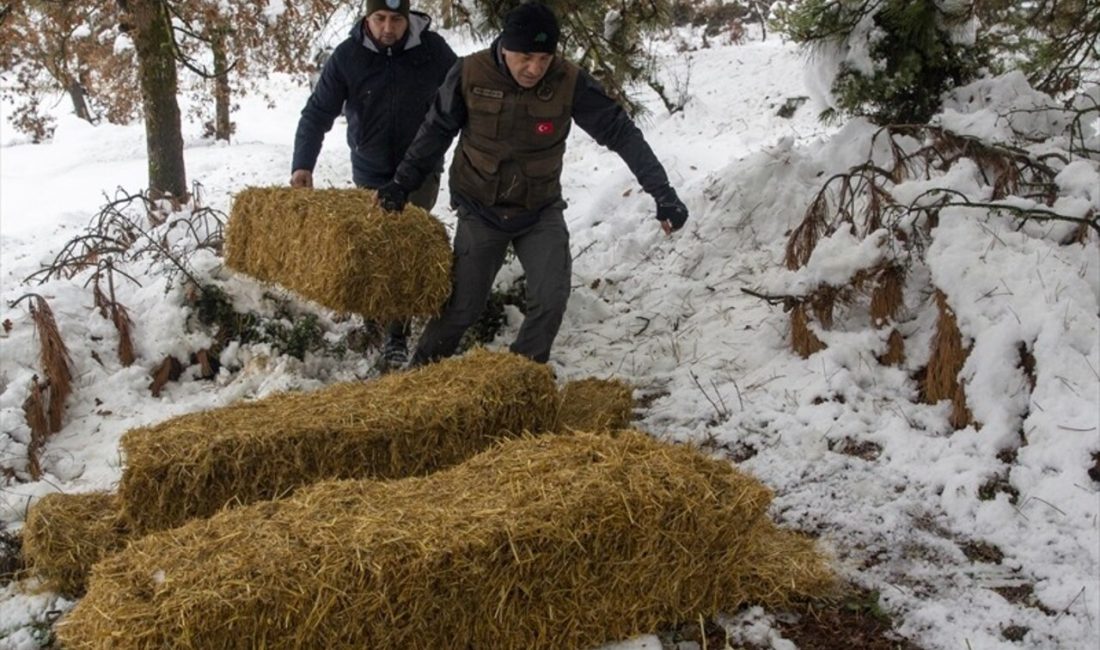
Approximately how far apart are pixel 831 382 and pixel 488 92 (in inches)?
90.8

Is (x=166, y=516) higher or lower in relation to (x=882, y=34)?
lower

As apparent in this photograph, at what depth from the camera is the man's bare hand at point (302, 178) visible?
17.8 ft

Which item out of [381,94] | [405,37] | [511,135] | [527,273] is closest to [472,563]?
[527,273]

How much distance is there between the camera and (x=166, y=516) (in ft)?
11.8

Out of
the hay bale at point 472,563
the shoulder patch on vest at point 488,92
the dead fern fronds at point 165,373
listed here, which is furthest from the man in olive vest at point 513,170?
the hay bale at point 472,563

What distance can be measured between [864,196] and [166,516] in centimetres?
460

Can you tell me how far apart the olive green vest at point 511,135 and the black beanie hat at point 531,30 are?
0.78 ft

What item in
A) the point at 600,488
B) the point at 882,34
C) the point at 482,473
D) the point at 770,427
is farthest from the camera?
the point at 882,34

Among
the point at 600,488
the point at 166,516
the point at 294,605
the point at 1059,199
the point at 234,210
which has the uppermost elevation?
the point at 1059,199

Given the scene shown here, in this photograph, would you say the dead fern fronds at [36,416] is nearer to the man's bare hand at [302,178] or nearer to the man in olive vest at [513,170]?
the man's bare hand at [302,178]

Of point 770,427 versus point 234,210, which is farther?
point 234,210

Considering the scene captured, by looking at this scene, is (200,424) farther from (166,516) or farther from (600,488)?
(600,488)

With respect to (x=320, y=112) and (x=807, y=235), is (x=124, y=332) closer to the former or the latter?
(x=320, y=112)

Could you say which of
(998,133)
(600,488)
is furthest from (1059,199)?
(600,488)
